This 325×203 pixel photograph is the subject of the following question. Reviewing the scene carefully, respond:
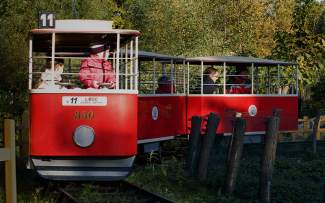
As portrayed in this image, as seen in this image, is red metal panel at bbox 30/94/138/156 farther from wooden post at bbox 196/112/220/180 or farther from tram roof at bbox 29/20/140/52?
wooden post at bbox 196/112/220/180

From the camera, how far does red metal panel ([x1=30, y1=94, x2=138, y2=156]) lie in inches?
263

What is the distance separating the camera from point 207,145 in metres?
8.46

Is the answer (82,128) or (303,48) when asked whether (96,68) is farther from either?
(303,48)

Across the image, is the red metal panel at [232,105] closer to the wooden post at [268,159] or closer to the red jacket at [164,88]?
the red jacket at [164,88]

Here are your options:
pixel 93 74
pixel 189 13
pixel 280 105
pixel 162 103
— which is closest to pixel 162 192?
pixel 93 74

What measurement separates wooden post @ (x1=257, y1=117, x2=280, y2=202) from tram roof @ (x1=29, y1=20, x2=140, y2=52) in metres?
2.77

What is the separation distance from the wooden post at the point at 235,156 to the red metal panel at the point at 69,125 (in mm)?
2021

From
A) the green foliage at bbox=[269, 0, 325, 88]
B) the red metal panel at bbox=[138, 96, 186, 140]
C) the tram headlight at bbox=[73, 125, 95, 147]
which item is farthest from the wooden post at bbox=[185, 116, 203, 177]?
the green foliage at bbox=[269, 0, 325, 88]

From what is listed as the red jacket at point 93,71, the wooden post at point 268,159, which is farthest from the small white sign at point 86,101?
the wooden post at point 268,159

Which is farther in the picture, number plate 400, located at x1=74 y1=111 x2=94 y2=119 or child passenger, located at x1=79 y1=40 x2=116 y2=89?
child passenger, located at x1=79 y1=40 x2=116 y2=89

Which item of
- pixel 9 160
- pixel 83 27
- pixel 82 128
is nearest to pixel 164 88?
pixel 83 27

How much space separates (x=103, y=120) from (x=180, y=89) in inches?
257

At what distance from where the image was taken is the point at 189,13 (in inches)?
990

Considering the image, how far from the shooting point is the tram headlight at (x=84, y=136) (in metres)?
6.69
